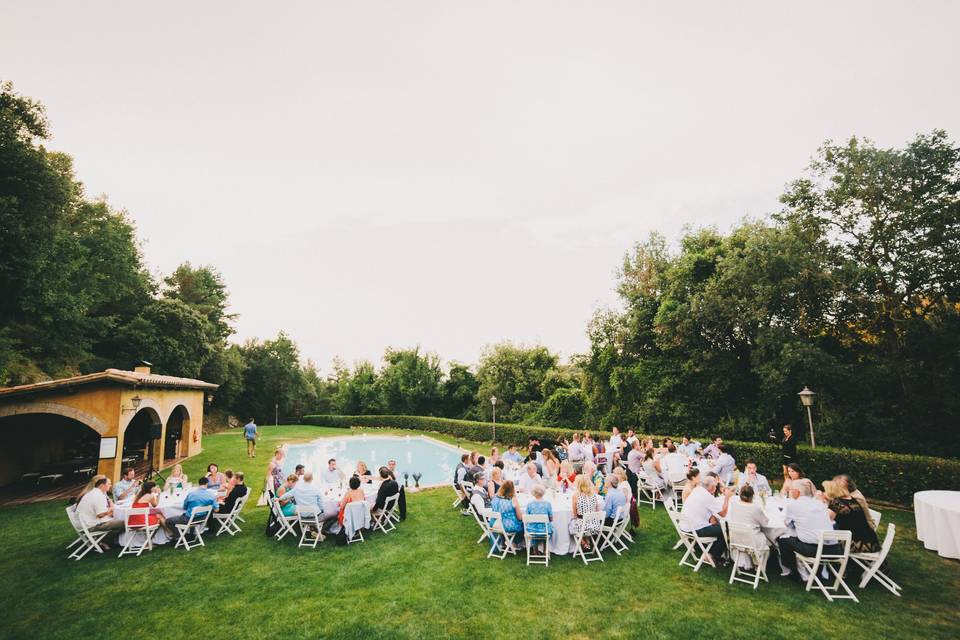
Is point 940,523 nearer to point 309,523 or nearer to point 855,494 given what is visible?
point 855,494

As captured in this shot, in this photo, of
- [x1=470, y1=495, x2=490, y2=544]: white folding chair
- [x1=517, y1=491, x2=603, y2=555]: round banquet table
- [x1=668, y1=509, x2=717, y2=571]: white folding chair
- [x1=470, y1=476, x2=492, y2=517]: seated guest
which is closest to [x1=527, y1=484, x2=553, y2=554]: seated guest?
[x1=517, y1=491, x2=603, y2=555]: round banquet table

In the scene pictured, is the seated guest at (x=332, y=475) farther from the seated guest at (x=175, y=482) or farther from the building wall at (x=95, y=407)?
the building wall at (x=95, y=407)

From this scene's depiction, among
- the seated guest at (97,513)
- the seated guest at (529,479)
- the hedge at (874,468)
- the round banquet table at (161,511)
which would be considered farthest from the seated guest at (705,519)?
the seated guest at (97,513)

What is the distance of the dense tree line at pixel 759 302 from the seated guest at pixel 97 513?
12700 mm

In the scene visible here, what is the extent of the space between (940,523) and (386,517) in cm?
1022

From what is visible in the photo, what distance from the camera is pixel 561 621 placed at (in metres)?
5.20

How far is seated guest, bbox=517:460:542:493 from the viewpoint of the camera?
27.5ft

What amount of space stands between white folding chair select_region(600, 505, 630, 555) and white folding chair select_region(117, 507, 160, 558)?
27.0 feet

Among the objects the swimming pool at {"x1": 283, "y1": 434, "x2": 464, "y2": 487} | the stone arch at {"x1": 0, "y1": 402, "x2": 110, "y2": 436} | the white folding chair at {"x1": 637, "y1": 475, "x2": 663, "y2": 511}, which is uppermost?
A: the stone arch at {"x1": 0, "y1": 402, "x2": 110, "y2": 436}

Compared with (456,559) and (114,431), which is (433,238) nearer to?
(114,431)

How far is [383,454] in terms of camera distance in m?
25.9

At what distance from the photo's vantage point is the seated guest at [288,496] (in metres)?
8.48

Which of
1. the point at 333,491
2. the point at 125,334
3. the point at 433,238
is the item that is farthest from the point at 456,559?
the point at 125,334

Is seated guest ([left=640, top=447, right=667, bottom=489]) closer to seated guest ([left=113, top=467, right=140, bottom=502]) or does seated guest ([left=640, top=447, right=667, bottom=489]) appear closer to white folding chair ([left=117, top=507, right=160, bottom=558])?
white folding chair ([left=117, top=507, right=160, bottom=558])
